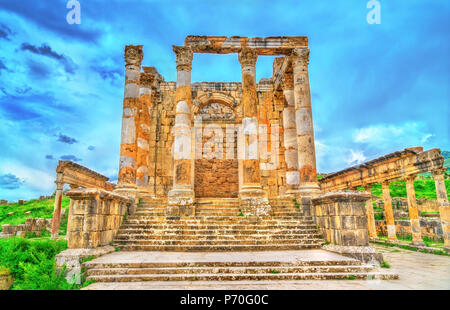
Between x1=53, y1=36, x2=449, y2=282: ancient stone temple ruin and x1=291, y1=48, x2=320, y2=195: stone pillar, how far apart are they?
5 cm

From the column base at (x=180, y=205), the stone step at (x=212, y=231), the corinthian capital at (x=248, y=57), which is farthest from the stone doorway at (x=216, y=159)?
the stone step at (x=212, y=231)

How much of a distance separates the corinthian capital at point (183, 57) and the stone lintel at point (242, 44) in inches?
13.0

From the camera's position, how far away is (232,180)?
18.2 meters

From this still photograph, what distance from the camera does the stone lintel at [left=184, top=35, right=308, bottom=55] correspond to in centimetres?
1315

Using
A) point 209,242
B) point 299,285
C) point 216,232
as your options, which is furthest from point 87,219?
point 299,285

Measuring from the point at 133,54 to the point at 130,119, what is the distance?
10.6 ft

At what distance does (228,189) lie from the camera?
59.1ft

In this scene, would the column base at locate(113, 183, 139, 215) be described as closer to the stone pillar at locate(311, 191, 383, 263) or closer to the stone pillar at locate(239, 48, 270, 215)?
the stone pillar at locate(239, 48, 270, 215)

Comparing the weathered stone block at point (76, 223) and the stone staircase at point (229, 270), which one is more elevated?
the weathered stone block at point (76, 223)

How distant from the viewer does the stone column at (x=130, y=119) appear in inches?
487

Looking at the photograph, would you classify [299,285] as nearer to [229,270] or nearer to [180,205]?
[229,270]

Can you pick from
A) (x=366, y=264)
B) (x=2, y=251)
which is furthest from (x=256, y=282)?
(x=2, y=251)

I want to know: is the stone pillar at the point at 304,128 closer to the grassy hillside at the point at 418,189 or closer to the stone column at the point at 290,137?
the stone column at the point at 290,137
